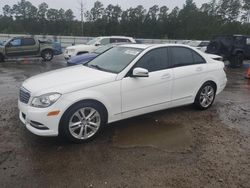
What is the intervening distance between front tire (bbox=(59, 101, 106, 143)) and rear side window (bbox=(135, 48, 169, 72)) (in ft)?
3.99

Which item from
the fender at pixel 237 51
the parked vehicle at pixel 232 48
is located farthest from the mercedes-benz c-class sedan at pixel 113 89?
the fender at pixel 237 51

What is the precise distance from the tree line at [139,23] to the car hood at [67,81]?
44.3 meters

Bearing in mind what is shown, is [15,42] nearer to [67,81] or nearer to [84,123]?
[67,81]

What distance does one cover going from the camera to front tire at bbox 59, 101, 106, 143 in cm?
406

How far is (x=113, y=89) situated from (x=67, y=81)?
764 mm

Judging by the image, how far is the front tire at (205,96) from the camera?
235 inches

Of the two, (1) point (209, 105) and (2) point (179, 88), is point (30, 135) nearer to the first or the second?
(2) point (179, 88)

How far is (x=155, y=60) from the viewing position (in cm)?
517

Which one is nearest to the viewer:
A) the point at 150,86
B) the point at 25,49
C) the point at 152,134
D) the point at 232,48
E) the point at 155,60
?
the point at 152,134

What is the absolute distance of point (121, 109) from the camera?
4.58m

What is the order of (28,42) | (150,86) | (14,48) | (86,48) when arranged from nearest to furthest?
(150,86), (86,48), (14,48), (28,42)

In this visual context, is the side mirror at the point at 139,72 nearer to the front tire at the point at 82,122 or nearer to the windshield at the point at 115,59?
the windshield at the point at 115,59

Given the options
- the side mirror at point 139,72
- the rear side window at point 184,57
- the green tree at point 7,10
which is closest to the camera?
the side mirror at point 139,72

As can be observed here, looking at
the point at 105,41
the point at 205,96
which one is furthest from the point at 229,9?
the point at 205,96
